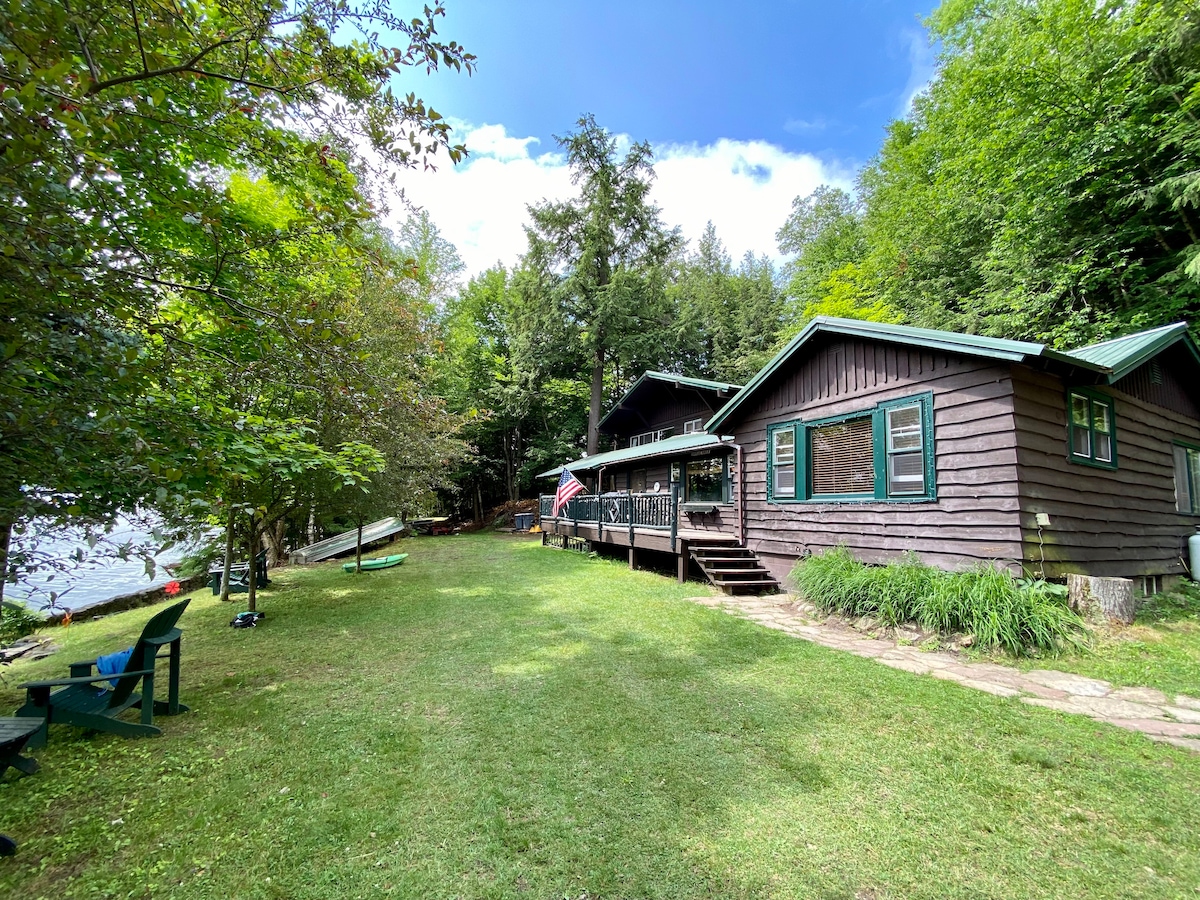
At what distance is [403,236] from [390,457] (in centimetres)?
1825

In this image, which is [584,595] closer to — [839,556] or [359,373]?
[839,556]

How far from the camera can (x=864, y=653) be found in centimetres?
518

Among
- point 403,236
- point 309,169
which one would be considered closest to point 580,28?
point 309,169

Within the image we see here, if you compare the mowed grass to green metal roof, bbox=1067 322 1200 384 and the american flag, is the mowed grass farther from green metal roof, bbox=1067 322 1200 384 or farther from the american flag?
the american flag

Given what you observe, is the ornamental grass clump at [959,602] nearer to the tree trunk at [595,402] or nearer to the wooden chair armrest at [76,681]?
the wooden chair armrest at [76,681]

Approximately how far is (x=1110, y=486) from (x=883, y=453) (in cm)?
335

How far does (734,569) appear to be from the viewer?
902cm

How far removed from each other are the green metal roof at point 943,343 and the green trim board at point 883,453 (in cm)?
81

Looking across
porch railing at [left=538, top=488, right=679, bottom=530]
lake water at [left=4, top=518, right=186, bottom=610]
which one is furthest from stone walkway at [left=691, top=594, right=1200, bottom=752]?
lake water at [left=4, top=518, right=186, bottom=610]

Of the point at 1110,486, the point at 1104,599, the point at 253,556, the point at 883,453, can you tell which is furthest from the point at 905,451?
the point at 253,556

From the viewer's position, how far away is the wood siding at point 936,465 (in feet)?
19.6

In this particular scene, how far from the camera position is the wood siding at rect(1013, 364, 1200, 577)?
19.6 ft

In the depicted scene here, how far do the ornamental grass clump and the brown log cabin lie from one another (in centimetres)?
50

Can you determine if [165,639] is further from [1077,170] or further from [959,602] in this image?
[1077,170]
